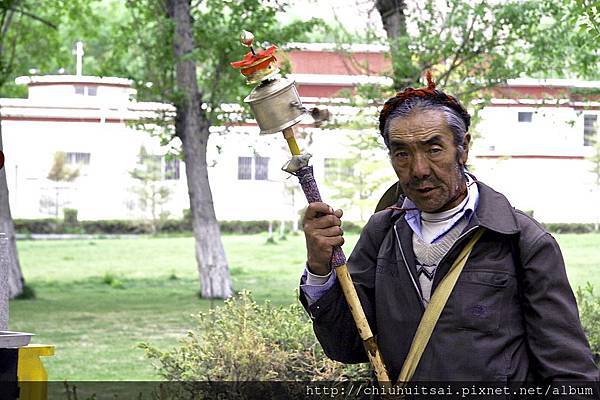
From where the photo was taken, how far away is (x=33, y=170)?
4909 cm

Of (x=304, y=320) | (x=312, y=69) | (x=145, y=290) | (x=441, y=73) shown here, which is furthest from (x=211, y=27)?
(x=312, y=69)

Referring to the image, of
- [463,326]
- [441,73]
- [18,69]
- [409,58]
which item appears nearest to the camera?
[463,326]

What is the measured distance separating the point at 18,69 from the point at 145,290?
540cm

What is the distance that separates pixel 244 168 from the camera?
47.8 meters

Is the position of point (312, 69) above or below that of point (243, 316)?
above

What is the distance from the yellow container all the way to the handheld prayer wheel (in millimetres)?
1617

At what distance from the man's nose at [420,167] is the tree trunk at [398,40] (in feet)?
32.4

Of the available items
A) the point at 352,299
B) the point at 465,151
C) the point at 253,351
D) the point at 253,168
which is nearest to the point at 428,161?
the point at 465,151

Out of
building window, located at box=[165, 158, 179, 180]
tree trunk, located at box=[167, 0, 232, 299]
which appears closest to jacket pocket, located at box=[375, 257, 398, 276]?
tree trunk, located at box=[167, 0, 232, 299]

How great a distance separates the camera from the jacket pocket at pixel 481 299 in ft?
10.7

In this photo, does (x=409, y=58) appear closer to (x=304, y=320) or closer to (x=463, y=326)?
(x=304, y=320)

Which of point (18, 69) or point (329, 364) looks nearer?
point (329, 364)

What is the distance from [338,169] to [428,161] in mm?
36928

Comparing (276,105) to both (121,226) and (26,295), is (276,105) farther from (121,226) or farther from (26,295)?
(121,226)
